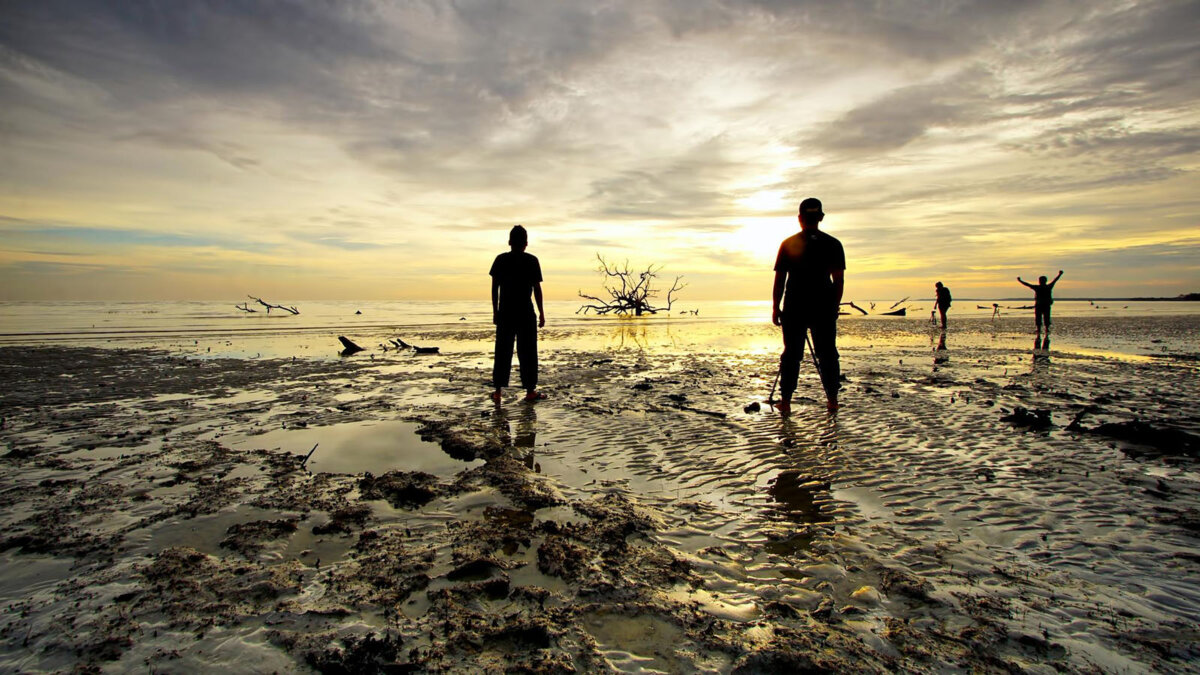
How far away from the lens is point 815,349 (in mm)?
6543

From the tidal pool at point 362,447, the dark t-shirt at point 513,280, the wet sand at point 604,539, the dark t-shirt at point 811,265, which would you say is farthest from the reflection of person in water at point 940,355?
the tidal pool at point 362,447

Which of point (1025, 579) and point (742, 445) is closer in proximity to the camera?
point (1025, 579)

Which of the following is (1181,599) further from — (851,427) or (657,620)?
(851,427)

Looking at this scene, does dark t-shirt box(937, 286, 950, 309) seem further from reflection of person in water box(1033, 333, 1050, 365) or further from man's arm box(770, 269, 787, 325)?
man's arm box(770, 269, 787, 325)

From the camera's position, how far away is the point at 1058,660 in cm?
185

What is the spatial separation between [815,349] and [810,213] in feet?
5.64

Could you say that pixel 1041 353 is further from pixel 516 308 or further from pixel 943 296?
pixel 516 308

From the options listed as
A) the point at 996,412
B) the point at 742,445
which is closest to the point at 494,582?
the point at 742,445

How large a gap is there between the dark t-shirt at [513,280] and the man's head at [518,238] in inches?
4.1

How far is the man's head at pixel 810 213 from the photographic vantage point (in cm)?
627

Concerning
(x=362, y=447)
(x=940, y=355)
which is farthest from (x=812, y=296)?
(x=940, y=355)

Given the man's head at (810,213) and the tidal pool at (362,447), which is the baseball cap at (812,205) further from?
the tidal pool at (362,447)

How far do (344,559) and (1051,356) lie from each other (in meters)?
16.1

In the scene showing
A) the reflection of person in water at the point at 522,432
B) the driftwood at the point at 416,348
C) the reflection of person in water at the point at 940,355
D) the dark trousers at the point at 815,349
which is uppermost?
the dark trousers at the point at 815,349
